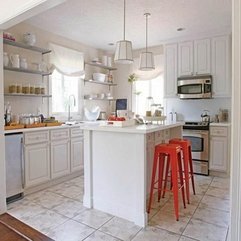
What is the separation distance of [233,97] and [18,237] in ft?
5.78

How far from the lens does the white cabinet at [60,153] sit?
3400mm

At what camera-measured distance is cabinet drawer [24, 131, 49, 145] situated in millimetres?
2994

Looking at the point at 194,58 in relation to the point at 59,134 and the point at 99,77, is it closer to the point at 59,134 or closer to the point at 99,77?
the point at 99,77

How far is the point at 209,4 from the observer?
117 inches

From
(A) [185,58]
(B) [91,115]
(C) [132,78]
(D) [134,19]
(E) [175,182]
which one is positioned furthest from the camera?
(C) [132,78]

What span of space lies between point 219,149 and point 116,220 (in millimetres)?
2444

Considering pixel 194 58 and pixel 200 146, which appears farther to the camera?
pixel 194 58

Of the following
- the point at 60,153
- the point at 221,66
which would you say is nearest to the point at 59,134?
the point at 60,153

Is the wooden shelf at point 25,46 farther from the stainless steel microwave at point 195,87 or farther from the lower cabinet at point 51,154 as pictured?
the stainless steel microwave at point 195,87

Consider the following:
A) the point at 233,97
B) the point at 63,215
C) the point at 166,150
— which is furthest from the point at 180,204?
the point at 233,97

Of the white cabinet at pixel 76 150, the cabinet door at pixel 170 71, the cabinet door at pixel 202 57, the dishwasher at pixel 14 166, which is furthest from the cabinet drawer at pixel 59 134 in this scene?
the cabinet door at pixel 202 57

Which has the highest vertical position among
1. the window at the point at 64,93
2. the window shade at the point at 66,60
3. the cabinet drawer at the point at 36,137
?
the window shade at the point at 66,60

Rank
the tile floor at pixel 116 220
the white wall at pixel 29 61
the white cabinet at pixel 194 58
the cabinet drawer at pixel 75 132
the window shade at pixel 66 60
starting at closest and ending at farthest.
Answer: the tile floor at pixel 116 220
the white wall at pixel 29 61
the cabinet drawer at pixel 75 132
the window shade at pixel 66 60
the white cabinet at pixel 194 58

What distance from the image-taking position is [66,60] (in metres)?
4.32
